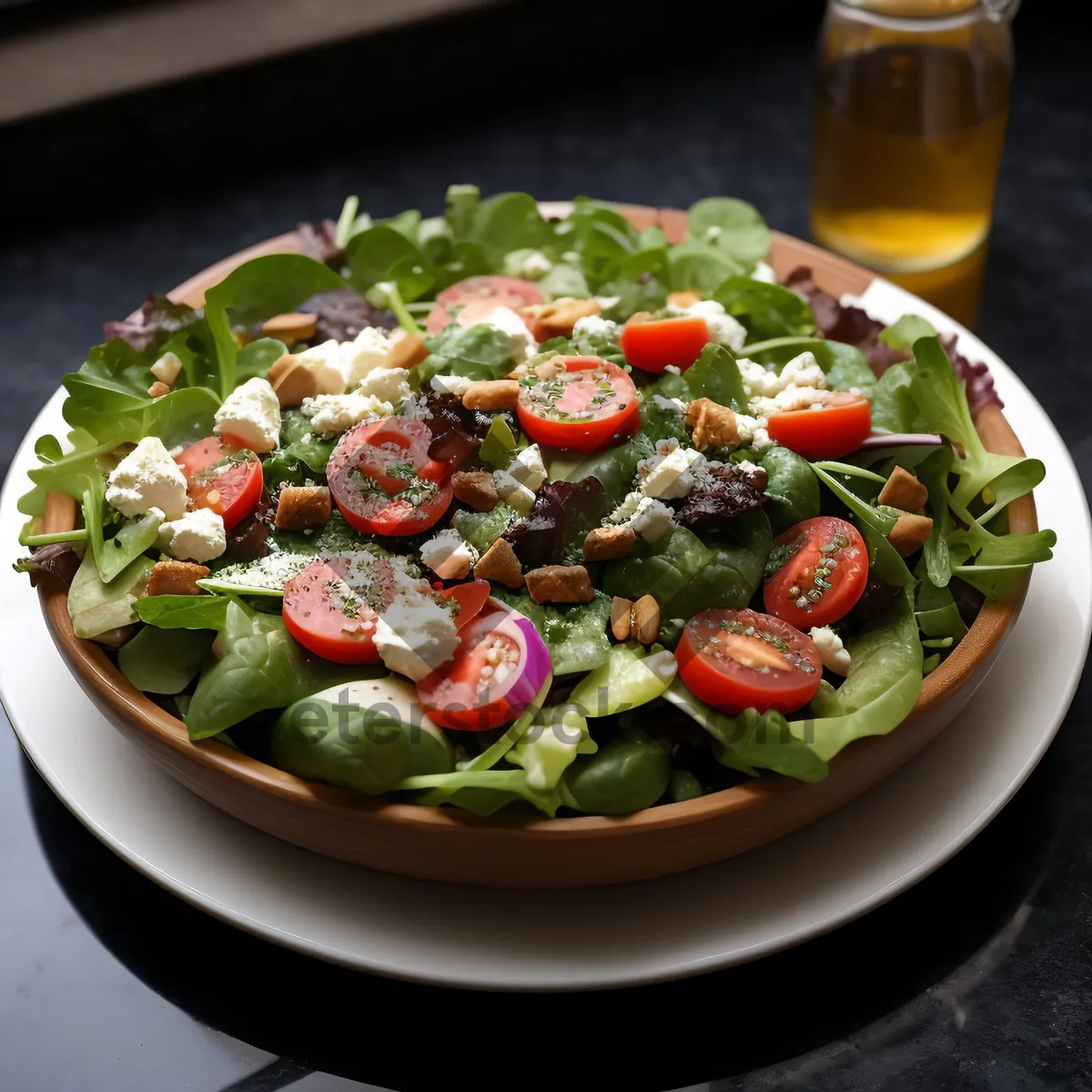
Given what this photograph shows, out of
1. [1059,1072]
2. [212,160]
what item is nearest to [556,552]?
[1059,1072]

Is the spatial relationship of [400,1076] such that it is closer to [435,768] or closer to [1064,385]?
[435,768]

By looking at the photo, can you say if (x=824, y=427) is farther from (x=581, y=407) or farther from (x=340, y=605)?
(x=340, y=605)

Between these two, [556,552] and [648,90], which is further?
[648,90]

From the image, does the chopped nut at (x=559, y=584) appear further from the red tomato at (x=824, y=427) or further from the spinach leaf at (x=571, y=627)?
the red tomato at (x=824, y=427)

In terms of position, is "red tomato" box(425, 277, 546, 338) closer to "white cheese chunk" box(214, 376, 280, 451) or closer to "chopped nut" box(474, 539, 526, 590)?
"white cheese chunk" box(214, 376, 280, 451)

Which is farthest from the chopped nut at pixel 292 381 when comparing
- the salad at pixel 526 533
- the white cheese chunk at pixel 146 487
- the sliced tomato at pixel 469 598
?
the sliced tomato at pixel 469 598

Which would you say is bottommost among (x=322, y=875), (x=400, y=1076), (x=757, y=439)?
(x=400, y=1076)
